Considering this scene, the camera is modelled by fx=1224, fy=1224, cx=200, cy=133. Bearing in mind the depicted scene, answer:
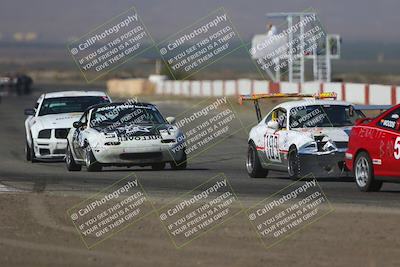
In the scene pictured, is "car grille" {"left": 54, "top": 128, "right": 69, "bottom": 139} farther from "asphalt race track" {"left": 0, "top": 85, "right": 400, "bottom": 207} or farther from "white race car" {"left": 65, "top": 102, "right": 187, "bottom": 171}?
"white race car" {"left": 65, "top": 102, "right": 187, "bottom": 171}

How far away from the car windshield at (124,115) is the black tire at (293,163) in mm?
3625

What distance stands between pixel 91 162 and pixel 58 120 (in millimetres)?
3354

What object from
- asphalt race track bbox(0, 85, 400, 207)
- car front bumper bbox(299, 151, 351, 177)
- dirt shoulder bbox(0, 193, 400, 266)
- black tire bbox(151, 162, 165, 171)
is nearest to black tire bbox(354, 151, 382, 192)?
asphalt race track bbox(0, 85, 400, 207)

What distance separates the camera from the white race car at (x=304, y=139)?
58.0 ft

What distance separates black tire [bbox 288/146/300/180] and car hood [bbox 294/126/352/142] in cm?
33

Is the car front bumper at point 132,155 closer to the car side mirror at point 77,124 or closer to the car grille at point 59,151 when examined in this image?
the car side mirror at point 77,124

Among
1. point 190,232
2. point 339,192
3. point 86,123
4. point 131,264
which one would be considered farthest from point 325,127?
point 131,264

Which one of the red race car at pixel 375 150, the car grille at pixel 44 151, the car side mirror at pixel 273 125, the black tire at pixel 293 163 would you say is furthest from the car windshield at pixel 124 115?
the red race car at pixel 375 150

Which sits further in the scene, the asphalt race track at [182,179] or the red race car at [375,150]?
the asphalt race track at [182,179]

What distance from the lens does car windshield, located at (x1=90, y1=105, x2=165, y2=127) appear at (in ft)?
69.2

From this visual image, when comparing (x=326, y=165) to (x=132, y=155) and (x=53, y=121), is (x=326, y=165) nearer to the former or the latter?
(x=132, y=155)

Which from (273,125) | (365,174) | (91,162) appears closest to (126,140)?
(91,162)

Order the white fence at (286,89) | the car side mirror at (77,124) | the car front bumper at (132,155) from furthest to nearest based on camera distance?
the white fence at (286,89)
the car side mirror at (77,124)
the car front bumper at (132,155)

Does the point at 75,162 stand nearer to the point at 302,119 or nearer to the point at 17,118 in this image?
the point at 302,119
